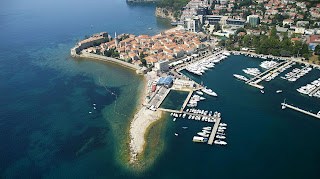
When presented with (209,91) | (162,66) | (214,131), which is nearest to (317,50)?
(209,91)

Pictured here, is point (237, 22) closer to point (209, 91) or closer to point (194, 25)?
point (194, 25)

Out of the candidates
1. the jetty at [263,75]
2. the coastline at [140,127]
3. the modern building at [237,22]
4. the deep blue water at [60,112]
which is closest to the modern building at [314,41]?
the jetty at [263,75]

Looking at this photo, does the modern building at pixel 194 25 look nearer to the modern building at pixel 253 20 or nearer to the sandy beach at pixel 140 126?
the modern building at pixel 253 20

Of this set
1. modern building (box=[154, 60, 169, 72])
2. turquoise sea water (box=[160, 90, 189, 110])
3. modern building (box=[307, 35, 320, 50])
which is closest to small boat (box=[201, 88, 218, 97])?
turquoise sea water (box=[160, 90, 189, 110])

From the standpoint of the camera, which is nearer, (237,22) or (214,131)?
(214,131)

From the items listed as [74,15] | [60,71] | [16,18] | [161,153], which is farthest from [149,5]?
[161,153]

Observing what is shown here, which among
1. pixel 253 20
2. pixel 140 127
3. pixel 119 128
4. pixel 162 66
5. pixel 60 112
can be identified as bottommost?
pixel 119 128

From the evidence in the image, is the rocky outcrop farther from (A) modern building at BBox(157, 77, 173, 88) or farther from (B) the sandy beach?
(B) the sandy beach

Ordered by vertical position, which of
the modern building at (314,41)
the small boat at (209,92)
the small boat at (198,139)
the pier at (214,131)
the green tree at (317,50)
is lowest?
the small boat at (198,139)
